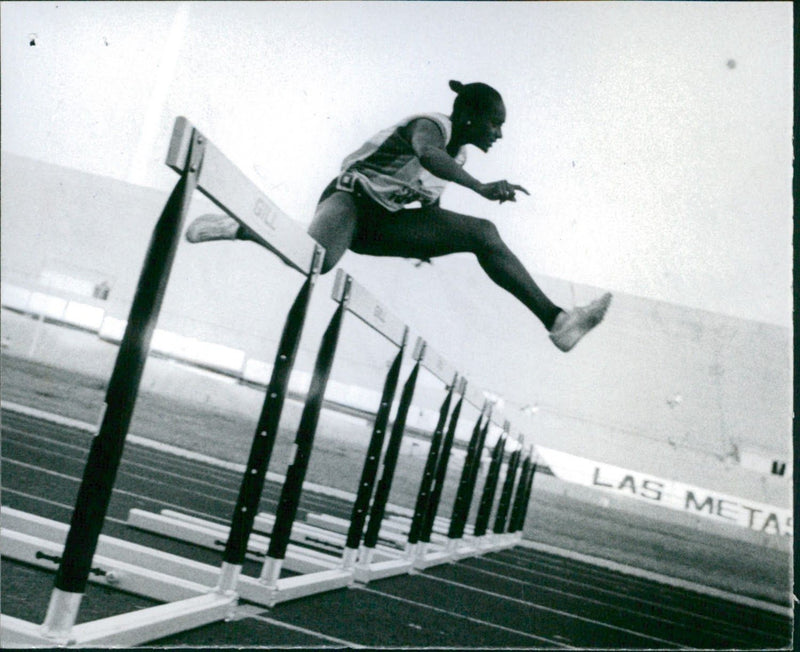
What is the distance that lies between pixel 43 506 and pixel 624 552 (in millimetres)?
5807

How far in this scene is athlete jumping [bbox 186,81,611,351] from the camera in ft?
6.72

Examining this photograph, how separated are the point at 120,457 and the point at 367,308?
99cm

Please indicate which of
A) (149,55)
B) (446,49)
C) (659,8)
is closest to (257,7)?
(149,55)

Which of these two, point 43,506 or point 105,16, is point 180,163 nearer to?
point 43,506

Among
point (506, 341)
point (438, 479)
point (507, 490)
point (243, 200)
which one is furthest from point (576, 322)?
point (506, 341)

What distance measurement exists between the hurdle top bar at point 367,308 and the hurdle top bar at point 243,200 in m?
0.16

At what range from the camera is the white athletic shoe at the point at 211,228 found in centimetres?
155

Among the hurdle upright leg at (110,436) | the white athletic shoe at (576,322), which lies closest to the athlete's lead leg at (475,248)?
the white athletic shoe at (576,322)

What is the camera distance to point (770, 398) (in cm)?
920

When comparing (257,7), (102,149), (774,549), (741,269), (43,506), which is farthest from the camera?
(774,549)

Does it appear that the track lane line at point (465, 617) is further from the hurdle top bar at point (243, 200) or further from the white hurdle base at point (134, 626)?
the hurdle top bar at point (243, 200)

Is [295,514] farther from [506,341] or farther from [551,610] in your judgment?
[506,341]

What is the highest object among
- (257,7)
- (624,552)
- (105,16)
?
(257,7)

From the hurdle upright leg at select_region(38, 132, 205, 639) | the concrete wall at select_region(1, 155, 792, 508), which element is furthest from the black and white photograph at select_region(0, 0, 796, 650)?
the concrete wall at select_region(1, 155, 792, 508)
